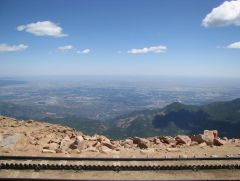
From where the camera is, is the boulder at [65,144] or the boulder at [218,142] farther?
the boulder at [218,142]

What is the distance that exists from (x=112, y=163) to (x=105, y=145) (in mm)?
4404

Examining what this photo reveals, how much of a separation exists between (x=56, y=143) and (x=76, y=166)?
19.0ft

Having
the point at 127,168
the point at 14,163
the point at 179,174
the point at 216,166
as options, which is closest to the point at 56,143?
the point at 14,163

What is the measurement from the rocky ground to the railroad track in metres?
1.60

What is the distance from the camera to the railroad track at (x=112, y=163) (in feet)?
49.5

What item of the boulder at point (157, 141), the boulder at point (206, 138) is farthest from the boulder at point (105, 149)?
the boulder at point (206, 138)

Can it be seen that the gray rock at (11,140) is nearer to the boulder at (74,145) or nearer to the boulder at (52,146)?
the boulder at (52,146)

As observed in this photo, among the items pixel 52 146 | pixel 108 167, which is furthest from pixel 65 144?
pixel 108 167

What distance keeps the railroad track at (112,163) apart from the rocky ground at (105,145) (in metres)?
1.60

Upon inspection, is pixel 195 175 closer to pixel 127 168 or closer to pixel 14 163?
pixel 127 168

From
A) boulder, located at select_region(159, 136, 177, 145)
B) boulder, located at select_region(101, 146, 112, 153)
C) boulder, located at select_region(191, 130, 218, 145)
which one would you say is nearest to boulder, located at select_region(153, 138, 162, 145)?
boulder, located at select_region(159, 136, 177, 145)

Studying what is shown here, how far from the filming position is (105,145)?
20219mm

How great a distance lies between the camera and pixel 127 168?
15.4 metres

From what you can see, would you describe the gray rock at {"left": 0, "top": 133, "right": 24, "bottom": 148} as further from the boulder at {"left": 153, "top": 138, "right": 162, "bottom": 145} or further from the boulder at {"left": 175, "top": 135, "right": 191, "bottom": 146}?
the boulder at {"left": 175, "top": 135, "right": 191, "bottom": 146}
